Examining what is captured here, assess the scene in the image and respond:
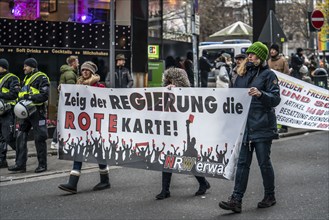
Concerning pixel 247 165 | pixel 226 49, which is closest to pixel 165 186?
pixel 247 165

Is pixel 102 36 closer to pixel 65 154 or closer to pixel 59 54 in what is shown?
pixel 59 54

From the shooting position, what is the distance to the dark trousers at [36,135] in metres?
9.45

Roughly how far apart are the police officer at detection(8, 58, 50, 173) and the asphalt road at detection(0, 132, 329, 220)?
594 mm

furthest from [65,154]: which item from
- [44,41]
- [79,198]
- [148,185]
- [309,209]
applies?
[44,41]

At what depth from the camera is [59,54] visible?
44.8ft

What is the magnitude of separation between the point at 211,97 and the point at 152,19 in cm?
1085

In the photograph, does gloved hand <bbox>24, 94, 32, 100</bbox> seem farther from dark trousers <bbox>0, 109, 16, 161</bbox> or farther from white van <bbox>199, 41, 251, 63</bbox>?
white van <bbox>199, 41, 251, 63</bbox>

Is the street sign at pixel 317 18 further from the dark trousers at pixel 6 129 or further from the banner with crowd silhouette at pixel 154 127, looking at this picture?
the banner with crowd silhouette at pixel 154 127

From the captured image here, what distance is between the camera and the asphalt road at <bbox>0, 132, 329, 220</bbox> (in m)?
6.70

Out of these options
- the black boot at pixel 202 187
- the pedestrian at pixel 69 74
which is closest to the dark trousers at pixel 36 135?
the pedestrian at pixel 69 74

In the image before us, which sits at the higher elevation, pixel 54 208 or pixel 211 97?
pixel 211 97

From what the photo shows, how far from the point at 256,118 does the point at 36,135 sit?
4125mm

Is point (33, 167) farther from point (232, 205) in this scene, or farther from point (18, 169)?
point (232, 205)

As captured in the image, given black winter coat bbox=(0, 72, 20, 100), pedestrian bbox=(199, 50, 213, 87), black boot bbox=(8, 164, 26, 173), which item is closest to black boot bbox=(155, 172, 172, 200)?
black boot bbox=(8, 164, 26, 173)
